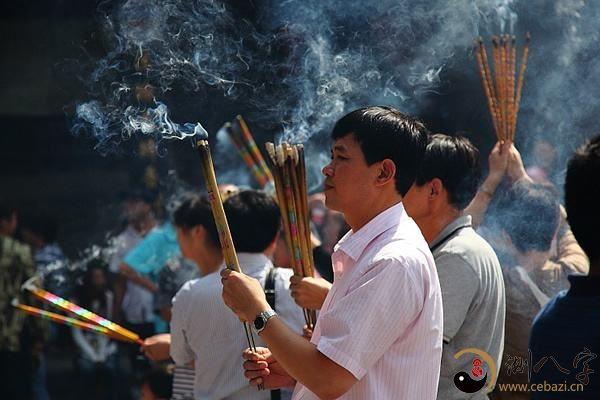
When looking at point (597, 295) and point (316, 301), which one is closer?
point (597, 295)

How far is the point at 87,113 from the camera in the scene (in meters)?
3.58

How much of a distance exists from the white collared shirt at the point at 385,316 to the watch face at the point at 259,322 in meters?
0.14

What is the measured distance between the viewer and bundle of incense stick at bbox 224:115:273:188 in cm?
532

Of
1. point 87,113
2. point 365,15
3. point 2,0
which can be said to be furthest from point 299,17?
A: point 2,0

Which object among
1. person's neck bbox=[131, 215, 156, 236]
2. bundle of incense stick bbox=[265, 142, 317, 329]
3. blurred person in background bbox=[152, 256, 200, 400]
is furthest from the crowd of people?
person's neck bbox=[131, 215, 156, 236]

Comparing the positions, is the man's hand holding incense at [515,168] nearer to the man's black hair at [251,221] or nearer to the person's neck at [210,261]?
the man's black hair at [251,221]

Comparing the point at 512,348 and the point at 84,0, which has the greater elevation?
the point at 84,0

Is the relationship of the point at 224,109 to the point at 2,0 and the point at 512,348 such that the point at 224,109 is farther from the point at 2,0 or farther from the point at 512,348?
the point at 2,0

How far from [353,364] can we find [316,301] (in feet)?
2.55

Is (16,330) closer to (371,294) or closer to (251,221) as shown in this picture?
(251,221)

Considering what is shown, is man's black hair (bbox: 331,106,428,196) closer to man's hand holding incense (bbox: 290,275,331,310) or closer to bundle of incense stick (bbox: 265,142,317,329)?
bundle of incense stick (bbox: 265,142,317,329)

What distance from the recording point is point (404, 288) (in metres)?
2.38

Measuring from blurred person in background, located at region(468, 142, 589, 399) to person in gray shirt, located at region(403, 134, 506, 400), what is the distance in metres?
0.65

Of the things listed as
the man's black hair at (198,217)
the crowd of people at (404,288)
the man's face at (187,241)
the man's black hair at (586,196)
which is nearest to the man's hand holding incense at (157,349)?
the crowd of people at (404,288)
